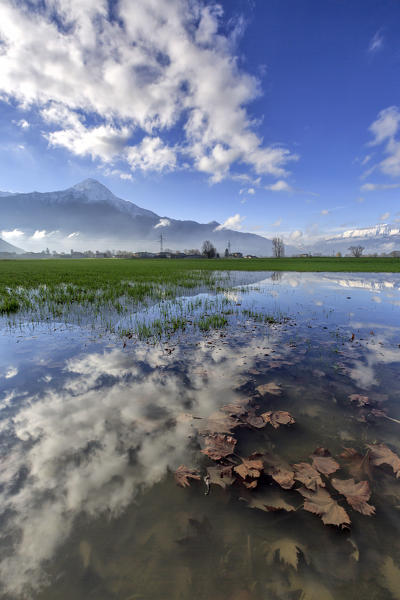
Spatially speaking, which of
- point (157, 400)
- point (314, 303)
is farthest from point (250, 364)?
point (314, 303)

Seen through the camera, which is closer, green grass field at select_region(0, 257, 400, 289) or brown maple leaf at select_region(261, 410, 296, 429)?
brown maple leaf at select_region(261, 410, 296, 429)

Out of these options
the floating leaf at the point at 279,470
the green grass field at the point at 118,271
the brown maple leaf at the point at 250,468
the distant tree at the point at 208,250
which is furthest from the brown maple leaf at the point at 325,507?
the distant tree at the point at 208,250

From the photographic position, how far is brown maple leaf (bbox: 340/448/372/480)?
319 cm

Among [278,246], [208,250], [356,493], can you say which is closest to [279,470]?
[356,493]

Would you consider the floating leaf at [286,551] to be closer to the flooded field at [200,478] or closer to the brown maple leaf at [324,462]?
the flooded field at [200,478]

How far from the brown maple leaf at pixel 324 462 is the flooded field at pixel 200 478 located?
3 centimetres

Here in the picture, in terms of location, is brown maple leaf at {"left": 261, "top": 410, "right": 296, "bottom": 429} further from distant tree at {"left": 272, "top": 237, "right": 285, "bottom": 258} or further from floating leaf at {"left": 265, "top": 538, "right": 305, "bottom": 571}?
distant tree at {"left": 272, "top": 237, "right": 285, "bottom": 258}

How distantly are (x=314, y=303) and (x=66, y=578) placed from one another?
15494mm

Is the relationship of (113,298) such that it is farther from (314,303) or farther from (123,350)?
(314,303)

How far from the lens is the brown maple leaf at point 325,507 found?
8.32 feet

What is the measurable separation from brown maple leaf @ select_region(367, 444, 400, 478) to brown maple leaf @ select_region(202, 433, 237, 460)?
76.9 inches

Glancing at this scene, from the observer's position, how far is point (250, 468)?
10.6 feet

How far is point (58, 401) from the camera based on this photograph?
4.91 m

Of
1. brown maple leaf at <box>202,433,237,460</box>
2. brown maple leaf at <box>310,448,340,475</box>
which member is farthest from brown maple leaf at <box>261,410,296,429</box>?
brown maple leaf at <box>202,433,237,460</box>
